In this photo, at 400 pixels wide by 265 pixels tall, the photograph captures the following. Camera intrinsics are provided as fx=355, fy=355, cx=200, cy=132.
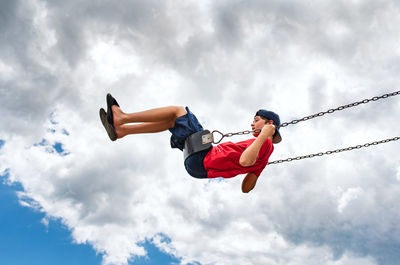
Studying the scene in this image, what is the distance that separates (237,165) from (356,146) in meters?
1.79

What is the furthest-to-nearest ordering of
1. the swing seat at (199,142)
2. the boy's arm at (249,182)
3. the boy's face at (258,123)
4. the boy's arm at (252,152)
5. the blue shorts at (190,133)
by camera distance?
1. the boy's arm at (249,182)
2. the boy's face at (258,123)
3. the blue shorts at (190,133)
4. the swing seat at (199,142)
5. the boy's arm at (252,152)

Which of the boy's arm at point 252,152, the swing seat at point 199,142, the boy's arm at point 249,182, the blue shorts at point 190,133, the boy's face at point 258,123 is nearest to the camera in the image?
the boy's arm at point 252,152

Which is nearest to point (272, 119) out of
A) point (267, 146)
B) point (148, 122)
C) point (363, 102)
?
point (267, 146)

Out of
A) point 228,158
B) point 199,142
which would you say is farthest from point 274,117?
point 199,142

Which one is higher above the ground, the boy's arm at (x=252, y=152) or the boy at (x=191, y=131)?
the boy at (x=191, y=131)

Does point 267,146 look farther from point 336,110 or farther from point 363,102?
point 363,102

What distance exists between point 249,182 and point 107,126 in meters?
2.24

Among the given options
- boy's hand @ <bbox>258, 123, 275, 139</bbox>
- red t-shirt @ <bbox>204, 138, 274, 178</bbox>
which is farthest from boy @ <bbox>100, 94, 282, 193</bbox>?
boy's hand @ <bbox>258, 123, 275, 139</bbox>

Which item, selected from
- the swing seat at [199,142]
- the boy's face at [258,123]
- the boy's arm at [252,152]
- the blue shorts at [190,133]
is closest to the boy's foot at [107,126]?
the blue shorts at [190,133]

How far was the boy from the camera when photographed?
4770mm

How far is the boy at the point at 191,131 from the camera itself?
477 cm

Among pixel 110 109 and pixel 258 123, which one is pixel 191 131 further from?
pixel 110 109

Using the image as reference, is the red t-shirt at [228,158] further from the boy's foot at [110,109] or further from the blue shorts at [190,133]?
the boy's foot at [110,109]

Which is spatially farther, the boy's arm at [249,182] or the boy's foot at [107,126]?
the boy's arm at [249,182]
